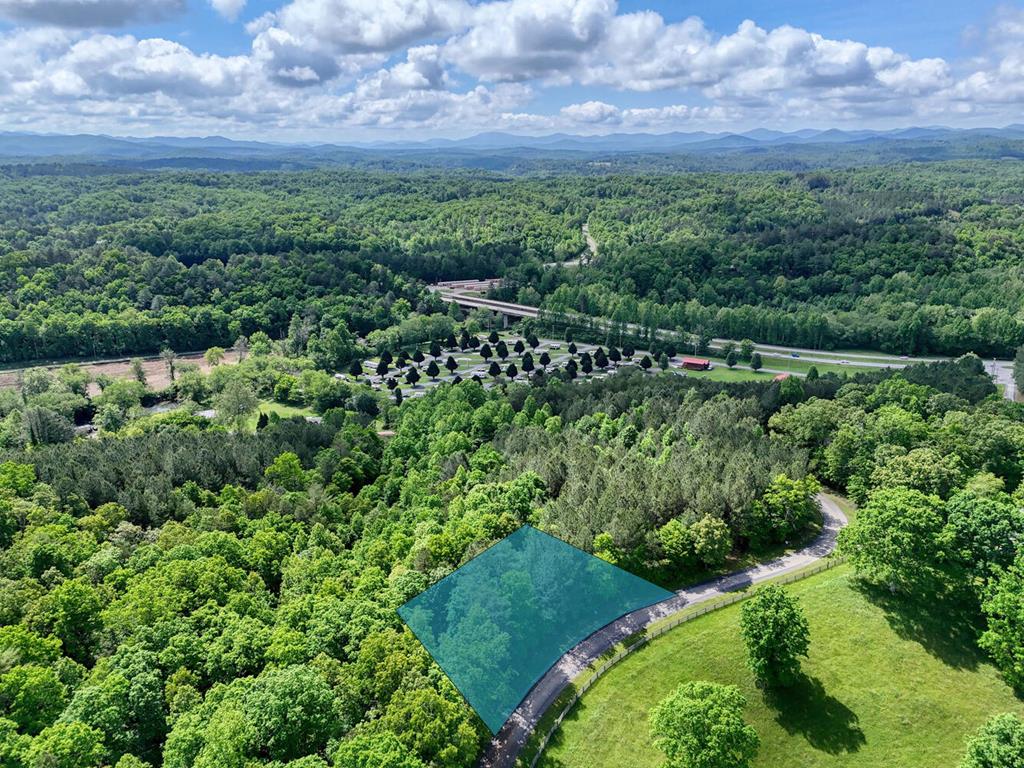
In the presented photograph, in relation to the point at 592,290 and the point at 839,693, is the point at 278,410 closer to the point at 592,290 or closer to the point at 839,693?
the point at 592,290

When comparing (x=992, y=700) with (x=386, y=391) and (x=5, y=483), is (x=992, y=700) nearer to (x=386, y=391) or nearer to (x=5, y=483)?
(x=5, y=483)

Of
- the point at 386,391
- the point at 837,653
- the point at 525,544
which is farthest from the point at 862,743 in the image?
the point at 386,391

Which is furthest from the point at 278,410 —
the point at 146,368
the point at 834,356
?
the point at 834,356

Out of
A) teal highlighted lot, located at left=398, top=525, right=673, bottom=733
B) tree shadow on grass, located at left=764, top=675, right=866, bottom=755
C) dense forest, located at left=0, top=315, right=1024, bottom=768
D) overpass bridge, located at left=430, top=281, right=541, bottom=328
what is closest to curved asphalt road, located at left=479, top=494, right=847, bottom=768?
dense forest, located at left=0, top=315, right=1024, bottom=768

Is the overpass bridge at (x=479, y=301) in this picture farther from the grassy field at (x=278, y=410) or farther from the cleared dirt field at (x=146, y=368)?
the grassy field at (x=278, y=410)

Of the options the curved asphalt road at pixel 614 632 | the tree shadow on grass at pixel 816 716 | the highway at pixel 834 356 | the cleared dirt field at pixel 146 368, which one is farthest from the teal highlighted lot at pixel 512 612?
the cleared dirt field at pixel 146 368

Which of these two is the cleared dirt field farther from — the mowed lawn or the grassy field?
the mowed lawn
